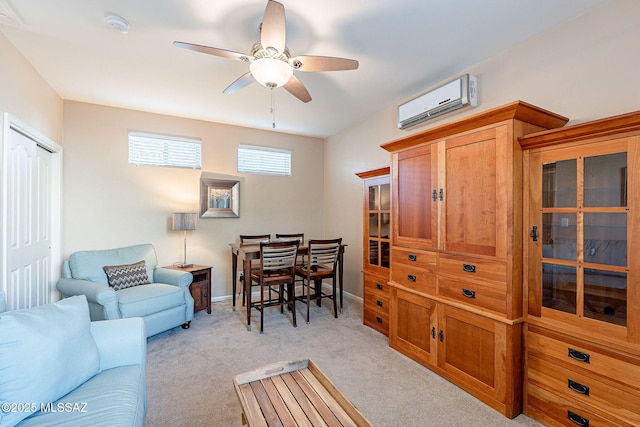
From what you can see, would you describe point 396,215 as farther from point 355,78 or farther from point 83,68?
point 83,68

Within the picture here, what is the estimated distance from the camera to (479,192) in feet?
6.80

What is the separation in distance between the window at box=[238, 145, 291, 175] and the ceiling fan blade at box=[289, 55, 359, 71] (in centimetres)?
276

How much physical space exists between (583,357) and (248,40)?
3.11 metres

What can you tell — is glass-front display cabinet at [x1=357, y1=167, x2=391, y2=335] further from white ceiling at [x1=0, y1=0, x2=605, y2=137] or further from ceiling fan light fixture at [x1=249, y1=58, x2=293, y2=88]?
ceiling fan light fixture at [x1=249, y1=58, x2=293, y2=88]

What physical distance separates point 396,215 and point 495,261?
3.24 feet

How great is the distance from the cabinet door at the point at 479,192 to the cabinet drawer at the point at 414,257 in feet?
0.50

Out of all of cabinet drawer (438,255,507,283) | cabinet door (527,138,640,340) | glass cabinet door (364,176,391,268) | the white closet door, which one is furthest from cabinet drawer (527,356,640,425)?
the white closet door

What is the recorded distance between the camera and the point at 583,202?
66.9 inches

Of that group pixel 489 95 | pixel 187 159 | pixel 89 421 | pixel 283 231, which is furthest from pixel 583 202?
pixel 187 159

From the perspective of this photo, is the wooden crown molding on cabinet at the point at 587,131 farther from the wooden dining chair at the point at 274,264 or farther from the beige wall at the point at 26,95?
the beige wall at the point at 26,95

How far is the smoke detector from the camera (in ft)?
6.59

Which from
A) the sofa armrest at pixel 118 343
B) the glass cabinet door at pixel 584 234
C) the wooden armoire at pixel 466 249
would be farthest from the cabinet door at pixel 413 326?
the sofa armrest at pixel 118 343

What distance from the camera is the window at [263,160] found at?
4.64 metres

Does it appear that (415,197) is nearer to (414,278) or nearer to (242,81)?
(414,278)
